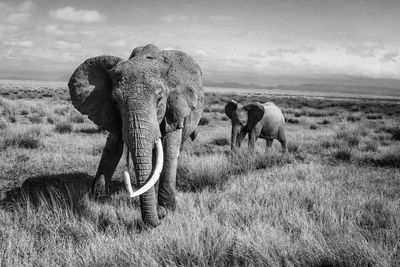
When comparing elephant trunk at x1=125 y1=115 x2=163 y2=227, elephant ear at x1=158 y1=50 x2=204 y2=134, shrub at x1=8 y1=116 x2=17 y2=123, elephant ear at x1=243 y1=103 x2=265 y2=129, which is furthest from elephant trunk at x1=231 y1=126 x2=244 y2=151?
shrub at x1=8 y1=116 x2=17 y2=123

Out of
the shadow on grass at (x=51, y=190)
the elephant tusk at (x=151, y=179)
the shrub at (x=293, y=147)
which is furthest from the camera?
the shrub at (x=293, y=147)

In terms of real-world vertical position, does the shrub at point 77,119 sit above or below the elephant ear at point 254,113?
below

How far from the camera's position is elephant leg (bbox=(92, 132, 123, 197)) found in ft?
16.3

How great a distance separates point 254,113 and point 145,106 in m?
5.28

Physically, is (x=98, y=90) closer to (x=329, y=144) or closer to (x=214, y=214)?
(x=214, y=214)

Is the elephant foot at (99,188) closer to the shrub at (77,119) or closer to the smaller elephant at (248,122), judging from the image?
the smaller elephant at (248,122)

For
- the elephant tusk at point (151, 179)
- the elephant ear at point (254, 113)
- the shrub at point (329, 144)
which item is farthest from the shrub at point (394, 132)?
Answer: the elephant tusk at point (151, 179)

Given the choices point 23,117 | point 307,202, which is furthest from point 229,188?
point 23,117

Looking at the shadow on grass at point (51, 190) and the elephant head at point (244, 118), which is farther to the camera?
the elephant head at point (244, 118)

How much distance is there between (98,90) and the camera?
4.45m

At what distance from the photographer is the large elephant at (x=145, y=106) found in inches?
144

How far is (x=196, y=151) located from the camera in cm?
931

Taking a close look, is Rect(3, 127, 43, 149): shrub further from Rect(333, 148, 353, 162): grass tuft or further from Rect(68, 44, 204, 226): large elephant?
Rect(333, 148, 353, 162): grass tuft

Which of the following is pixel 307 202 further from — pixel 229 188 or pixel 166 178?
pixel 166 178
